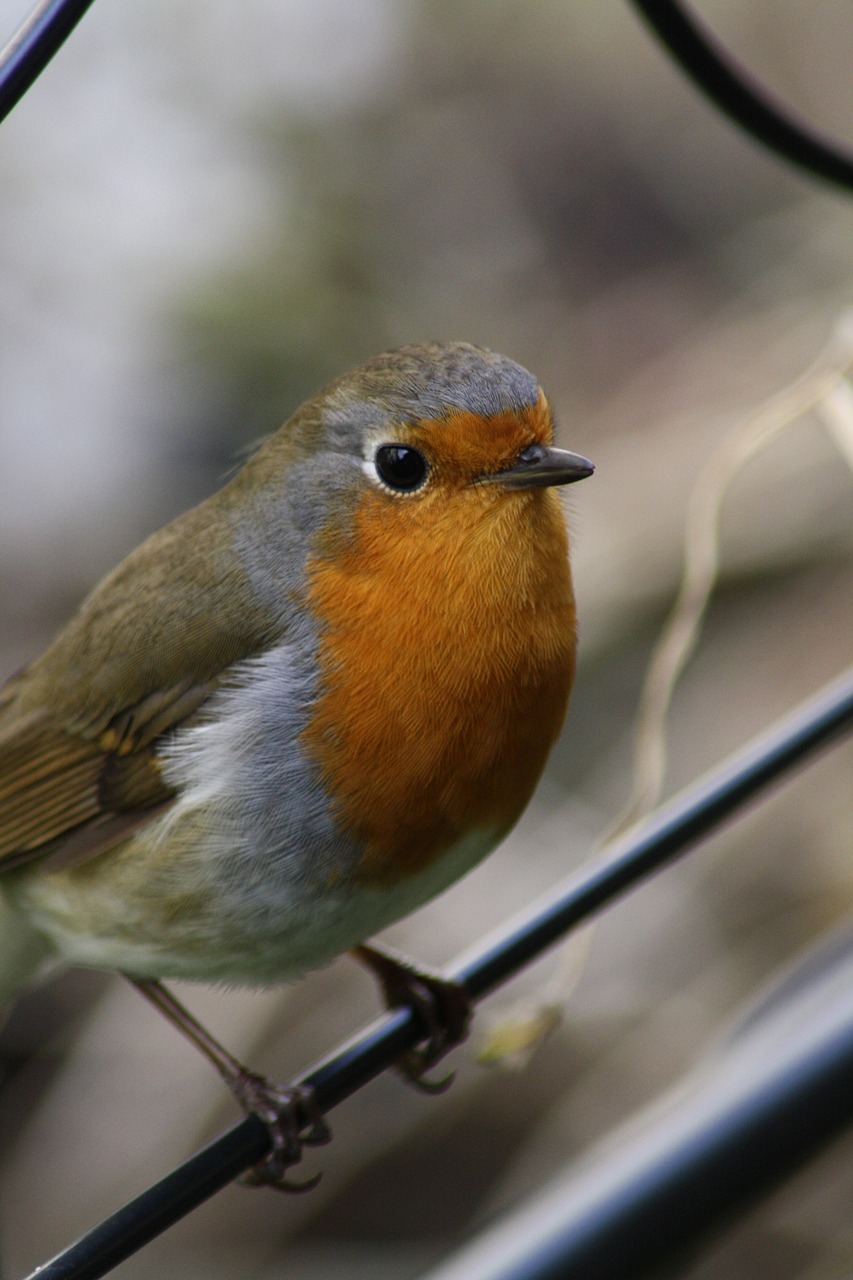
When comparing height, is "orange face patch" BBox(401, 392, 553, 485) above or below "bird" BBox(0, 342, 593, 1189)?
above

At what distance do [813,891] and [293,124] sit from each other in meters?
3.44

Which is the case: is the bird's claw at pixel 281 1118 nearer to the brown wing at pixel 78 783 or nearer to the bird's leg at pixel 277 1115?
the bird's leg at pixel 277 1115

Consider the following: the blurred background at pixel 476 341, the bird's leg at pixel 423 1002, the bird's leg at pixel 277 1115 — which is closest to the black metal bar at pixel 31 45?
the bird's leg at pixel 277 1115

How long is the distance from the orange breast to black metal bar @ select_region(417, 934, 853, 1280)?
0.92m

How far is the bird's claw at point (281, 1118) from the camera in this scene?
2434 millimetres

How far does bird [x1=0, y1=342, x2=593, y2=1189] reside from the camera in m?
2.23

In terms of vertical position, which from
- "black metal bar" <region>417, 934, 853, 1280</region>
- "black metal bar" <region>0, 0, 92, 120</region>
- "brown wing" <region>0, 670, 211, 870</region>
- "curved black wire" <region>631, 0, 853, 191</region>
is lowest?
"brown wing" <region>0, 670, 211, 870</region>

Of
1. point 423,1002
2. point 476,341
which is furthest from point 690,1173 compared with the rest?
point 476,341

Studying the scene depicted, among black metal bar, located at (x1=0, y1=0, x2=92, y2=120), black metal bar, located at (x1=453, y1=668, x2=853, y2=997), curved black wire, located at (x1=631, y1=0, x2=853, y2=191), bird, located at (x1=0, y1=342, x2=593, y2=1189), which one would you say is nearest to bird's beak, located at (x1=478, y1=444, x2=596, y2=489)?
bird, located at (x1=0, y1=342, x2=593, y2=1189)

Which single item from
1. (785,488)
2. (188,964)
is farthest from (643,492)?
(188,964)

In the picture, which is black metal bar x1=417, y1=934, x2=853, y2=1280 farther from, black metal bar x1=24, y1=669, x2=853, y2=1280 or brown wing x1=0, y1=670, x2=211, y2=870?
brown wing x1=0, y1=670, x2=211, y2=870

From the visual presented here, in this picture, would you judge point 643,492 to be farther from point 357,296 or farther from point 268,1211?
point 268,1211

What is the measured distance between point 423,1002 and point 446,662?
0.81 meters

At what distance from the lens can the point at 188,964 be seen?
7.91ft
